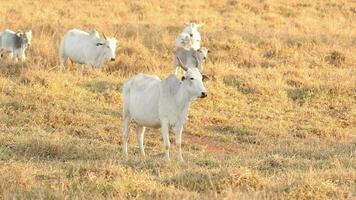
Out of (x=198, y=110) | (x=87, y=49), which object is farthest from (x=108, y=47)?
(x=198, y=110)

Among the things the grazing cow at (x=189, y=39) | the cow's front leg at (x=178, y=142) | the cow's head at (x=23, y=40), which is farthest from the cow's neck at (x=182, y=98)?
the cow's head at (x=23, y=40)

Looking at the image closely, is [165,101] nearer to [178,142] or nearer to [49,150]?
[178,142]

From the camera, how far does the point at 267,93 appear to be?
41.3 feet

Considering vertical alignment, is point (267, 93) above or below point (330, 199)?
below

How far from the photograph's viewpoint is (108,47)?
1429 cm

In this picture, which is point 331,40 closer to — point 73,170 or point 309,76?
point 309,76

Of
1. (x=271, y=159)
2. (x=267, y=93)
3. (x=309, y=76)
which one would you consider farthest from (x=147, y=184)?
(x=309, y=76)

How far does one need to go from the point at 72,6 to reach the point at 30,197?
1766 centimetres

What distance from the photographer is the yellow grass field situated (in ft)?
19.3

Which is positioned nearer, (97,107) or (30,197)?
(30,197)

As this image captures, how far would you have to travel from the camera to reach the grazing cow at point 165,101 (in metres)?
8.12

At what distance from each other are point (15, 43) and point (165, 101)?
→ 823 cm

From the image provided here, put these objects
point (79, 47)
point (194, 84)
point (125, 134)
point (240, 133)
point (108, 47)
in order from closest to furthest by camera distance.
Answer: point (194, 84) → point (125, 134) → point (240, 133) → point (108, 47) → point (79, 47)

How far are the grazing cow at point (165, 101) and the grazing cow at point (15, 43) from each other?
703 cm
